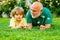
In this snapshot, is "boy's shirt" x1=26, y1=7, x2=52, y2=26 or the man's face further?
"boy's shirt" x1=26, y1=7, x2=52, y2=26

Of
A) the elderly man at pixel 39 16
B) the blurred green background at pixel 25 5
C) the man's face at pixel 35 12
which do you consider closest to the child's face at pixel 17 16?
the elderly man at pixel 39 16

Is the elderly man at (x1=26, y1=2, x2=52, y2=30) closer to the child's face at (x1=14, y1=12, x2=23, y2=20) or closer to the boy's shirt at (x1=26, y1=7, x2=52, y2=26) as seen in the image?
the boy's shirt at (x1=26, y1=7, x2=52, y2=26)

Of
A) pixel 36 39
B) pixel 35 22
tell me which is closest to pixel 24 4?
pixel 35 22

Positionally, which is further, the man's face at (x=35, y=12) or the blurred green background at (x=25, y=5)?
the blurred green background at (x=25, y=5)

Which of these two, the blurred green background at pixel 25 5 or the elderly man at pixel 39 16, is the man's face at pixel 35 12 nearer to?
the elderly man at pixel 39 16

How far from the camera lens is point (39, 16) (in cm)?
684

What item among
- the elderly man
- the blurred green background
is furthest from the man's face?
the blurred green background

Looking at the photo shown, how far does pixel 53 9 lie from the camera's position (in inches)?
450

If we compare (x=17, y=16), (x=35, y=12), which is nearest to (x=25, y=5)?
(x=17, y=16)

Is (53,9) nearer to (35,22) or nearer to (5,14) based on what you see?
(5,14)

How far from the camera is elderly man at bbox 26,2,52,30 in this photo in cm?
662

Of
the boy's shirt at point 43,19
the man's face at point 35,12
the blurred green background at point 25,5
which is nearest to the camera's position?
the man's face at point 35,12

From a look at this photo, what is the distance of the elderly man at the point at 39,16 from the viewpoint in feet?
21.7

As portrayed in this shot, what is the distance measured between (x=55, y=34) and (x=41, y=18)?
3.54ft
